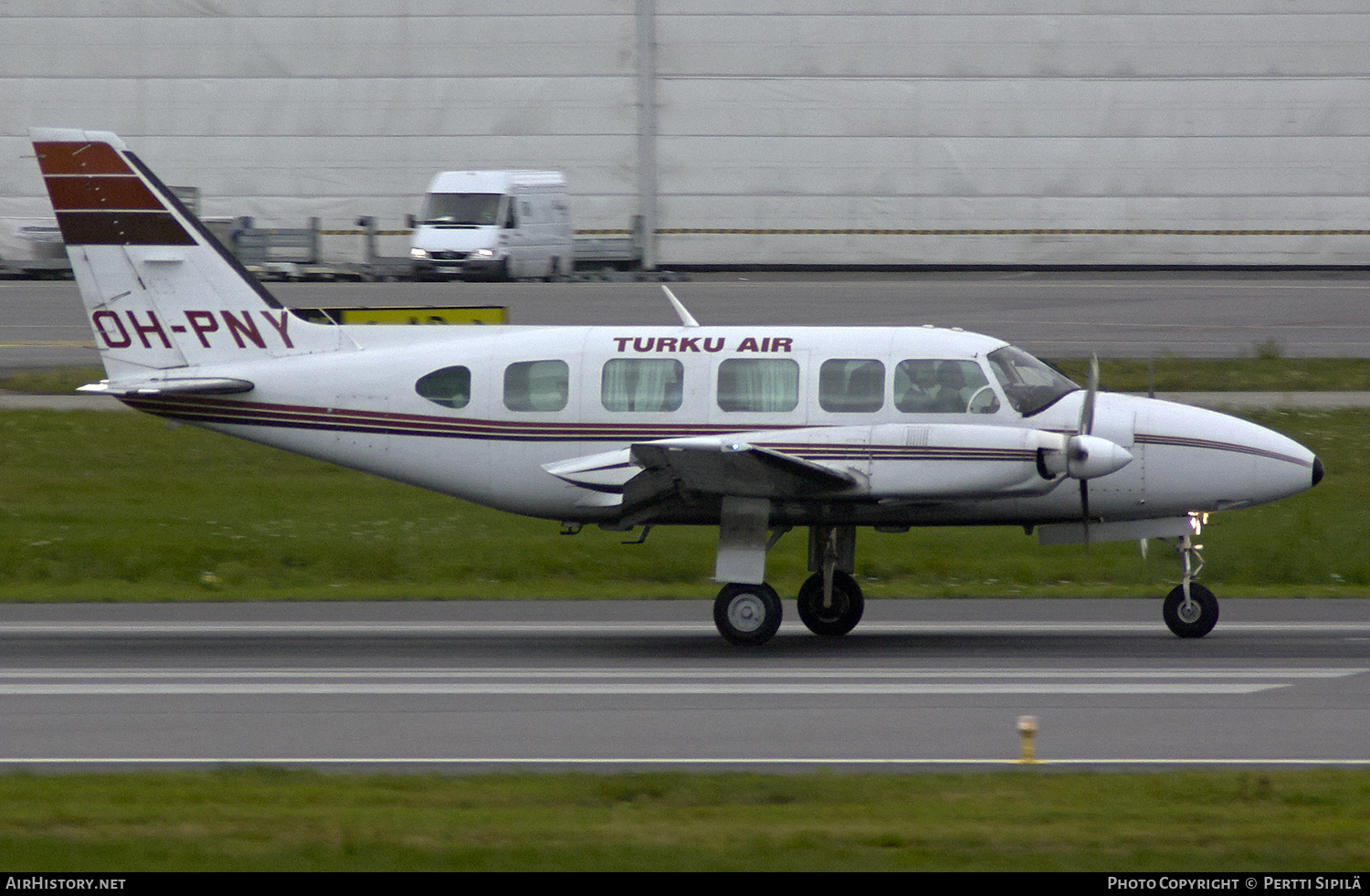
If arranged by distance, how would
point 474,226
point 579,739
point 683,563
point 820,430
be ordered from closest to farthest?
1. point 579,739
2. point 820,430
3. point 683,563
4. point 474,226

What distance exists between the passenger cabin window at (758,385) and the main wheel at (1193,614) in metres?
3.56

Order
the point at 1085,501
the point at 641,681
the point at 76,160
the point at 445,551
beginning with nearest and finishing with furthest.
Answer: the point at 641,681
the point at 1085,501
the point at 76,160
the point at 445,551

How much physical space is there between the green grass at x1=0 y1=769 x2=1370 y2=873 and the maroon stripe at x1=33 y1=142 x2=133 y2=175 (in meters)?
7.31

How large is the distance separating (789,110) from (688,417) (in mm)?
38725

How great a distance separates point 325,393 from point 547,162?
3775 cm

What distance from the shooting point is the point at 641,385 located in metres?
13.6

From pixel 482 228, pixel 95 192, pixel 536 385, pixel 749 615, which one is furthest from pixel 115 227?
pixel 482 228

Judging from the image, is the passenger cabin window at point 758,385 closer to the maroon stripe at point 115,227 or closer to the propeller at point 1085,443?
the propeller at point 1085,443

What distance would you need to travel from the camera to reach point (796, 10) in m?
50.2

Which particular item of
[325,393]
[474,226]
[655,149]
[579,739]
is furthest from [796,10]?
[579,739]

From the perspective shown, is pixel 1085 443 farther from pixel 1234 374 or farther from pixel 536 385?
pixel 1234 374

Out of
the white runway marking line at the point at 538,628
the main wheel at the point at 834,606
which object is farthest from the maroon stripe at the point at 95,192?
the main wheel at the point at 834,606

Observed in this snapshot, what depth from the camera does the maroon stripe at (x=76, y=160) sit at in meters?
14.3

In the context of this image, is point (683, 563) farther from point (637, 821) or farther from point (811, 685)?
point (637, 821)
